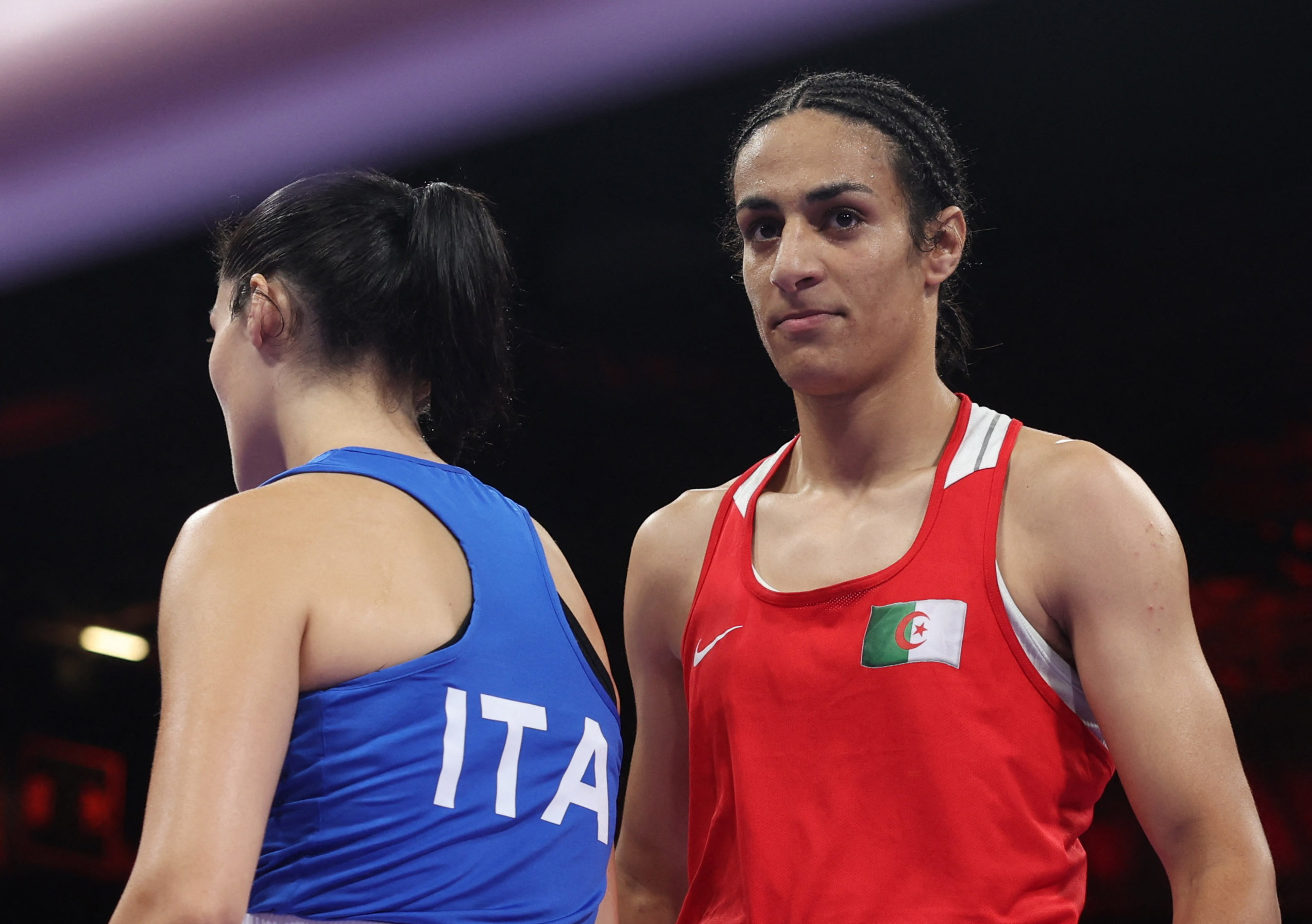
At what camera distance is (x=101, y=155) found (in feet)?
7.75

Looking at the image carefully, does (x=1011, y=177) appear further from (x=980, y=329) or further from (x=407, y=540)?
(x=407, y=540)

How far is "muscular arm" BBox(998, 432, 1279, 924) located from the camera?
3.95 ft

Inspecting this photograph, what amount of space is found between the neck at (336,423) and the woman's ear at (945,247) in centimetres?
67

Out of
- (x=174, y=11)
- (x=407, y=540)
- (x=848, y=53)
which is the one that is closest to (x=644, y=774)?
(x=407, y=540)

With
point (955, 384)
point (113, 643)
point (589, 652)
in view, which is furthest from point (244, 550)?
point (113, 643)

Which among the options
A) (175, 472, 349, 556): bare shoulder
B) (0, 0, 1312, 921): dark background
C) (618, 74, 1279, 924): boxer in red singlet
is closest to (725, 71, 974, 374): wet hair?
(618, 74, 1279, 924): boxer in red singlet

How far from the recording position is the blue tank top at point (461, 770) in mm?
956

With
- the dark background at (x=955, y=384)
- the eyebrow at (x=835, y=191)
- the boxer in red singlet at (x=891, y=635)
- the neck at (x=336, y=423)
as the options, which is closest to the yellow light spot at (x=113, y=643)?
the dark background at (x=955, y=384)

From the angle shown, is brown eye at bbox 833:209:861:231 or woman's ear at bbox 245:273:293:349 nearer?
woman's ear at bbox 245:273:293:349

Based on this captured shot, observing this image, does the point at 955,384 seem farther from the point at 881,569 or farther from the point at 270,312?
the point at 270,312

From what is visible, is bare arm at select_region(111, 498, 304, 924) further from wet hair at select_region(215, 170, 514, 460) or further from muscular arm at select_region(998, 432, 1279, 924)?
muscular arm at select_region(998, 432, 1279, 924)

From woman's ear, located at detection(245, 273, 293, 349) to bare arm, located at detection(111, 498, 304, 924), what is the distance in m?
0.30

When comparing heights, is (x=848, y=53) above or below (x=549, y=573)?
above

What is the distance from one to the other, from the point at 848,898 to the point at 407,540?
61cm
